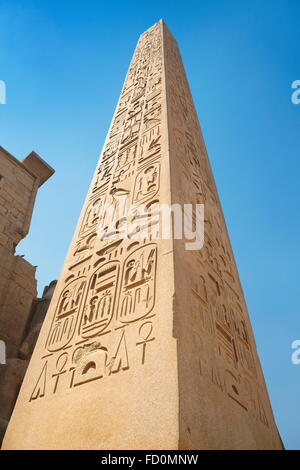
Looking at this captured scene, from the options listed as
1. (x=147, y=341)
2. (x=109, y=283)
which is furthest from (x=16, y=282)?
(x=147, y=341)

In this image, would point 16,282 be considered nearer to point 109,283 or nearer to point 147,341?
point 109,283

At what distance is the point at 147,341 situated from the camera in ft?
7.06

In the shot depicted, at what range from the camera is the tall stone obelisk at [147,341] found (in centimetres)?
189

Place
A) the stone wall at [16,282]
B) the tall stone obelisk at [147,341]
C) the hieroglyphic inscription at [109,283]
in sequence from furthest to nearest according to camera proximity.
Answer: the stone wall at [16,282], the hieroglyphic inscription at [109,283], the tall stone obelisk at [147,341]

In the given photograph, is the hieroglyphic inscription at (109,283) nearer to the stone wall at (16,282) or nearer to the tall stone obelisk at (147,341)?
the tall stone obelisk at (147,341)

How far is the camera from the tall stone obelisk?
1.89m

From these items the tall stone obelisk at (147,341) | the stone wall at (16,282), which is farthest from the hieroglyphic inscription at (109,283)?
the stone wall at (16,282)

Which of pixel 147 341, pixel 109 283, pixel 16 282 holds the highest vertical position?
pixel 16 282

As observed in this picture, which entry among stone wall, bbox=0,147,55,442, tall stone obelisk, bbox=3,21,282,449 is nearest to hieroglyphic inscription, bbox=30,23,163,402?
tall stone obelisk, bbox=3,21,282,449

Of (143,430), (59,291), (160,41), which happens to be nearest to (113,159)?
(59,291)

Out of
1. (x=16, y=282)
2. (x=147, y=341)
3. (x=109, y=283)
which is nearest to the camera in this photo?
(x=147, y=341)

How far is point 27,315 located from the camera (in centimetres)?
574

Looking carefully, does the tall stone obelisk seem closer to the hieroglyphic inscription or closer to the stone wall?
the hieroglyphic inscription

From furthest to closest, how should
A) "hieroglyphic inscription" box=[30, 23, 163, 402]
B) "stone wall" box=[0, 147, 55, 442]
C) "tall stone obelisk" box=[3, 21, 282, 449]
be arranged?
"stone wall" box=[0, 147, 55, 442], "hieroglyphic inscription" box=[30, 23, 163, 402], "tall stone obelisk" box=[3, 21, 282, 449]
